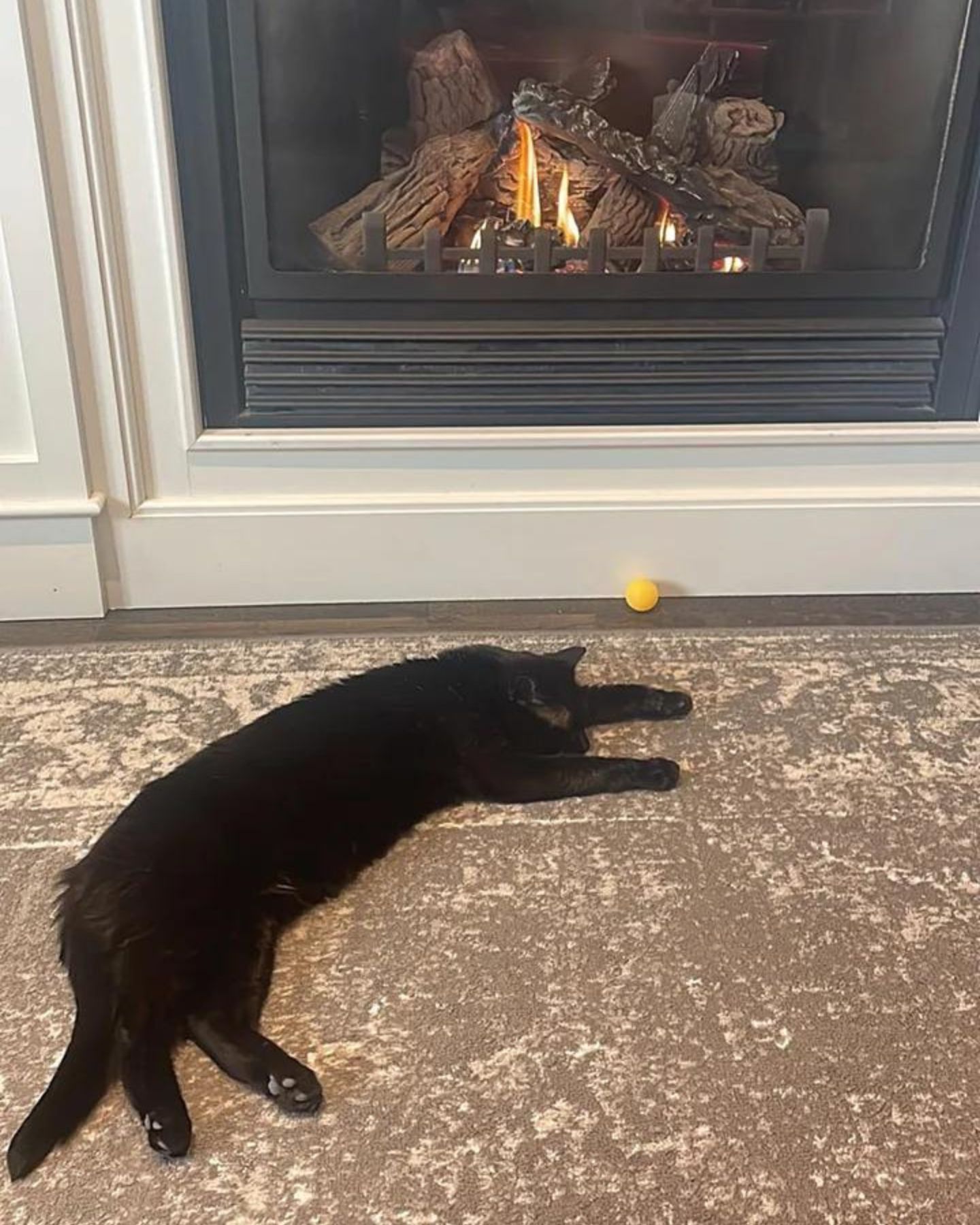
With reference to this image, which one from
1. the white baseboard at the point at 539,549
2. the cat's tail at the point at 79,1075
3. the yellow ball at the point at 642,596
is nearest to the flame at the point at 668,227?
the white baseboard at the point at 539,549

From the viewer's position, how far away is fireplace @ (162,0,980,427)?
1767 millimetres

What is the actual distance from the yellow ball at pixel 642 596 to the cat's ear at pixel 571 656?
0.31 meters

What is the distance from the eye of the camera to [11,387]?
1820 millimetres

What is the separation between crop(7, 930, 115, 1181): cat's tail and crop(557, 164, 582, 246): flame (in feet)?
4.43

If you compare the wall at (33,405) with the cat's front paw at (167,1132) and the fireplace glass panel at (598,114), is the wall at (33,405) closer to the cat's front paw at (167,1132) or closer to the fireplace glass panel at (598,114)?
the fireplace glass panel at (598,114)

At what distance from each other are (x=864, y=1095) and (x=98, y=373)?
4.92ft

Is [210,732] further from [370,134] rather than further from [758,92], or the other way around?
[758,92]

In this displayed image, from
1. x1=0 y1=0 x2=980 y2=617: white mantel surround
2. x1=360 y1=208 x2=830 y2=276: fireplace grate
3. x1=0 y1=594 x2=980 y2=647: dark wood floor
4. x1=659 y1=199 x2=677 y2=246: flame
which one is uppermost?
x1=659 y1=199 x2=677 y2=246: flame

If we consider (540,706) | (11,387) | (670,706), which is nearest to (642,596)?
(670,706)

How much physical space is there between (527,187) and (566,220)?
85 mm

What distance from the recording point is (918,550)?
82.6 inches

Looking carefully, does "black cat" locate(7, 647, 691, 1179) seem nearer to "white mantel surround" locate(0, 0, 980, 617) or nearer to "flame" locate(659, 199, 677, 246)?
"white mantel surround" locate(0, 0, 980, 617)

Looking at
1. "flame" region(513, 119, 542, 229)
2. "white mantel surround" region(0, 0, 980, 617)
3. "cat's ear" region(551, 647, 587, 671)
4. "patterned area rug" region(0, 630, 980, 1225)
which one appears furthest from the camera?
"flame" region(513, 119, 542, 229)

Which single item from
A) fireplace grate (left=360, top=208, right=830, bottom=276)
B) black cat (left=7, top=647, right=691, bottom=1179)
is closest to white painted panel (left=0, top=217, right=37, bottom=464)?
fireplace grate (left=360, top=208, right=830, bottom=276)
